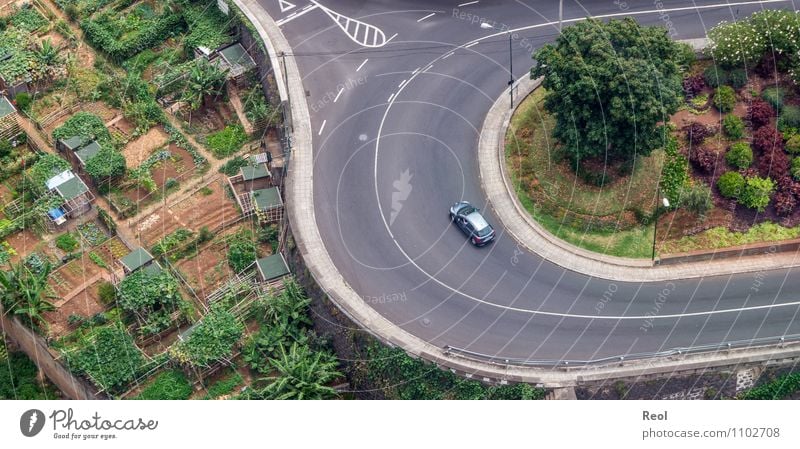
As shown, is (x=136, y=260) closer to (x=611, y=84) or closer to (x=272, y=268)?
(x=272, y=268)

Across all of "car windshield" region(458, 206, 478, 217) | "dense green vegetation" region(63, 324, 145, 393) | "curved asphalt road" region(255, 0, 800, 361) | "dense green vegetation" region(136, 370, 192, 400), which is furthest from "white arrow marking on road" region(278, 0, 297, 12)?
"dense green vegetation" region(136, 370, 192, 400)

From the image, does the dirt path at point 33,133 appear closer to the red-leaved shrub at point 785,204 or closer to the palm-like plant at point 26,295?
the palm-like plant at point 26,295

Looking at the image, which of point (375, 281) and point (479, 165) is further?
point (479, 165)

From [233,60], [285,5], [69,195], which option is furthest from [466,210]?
[69,195]

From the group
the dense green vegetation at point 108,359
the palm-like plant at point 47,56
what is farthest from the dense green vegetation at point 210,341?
the palm-like plant at point 47,56

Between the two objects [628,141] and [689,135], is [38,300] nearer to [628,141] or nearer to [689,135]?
[628,141]

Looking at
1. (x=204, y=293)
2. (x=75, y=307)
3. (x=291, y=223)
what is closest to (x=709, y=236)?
(x=291, y=223)
